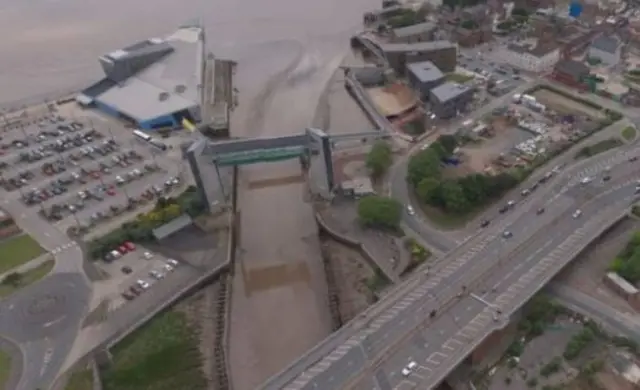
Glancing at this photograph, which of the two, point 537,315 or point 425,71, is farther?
point 425,71

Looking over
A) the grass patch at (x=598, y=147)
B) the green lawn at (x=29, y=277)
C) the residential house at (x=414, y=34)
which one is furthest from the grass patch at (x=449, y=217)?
the residential house at (x=414, y=34)

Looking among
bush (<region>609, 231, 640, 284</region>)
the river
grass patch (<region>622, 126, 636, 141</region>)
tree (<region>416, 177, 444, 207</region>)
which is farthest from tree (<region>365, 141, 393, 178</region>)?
the river

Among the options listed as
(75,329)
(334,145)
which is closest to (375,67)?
(334,145)

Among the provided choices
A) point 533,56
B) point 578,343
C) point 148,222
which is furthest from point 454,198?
point 533,56

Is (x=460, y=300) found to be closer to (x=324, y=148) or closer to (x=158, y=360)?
(x=324, y=148)

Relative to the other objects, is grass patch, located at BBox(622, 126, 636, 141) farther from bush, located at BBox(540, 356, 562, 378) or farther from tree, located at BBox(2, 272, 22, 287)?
tree, located at BBox(2, 272, 22, 287)

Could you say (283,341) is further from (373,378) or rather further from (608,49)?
(608,49)
